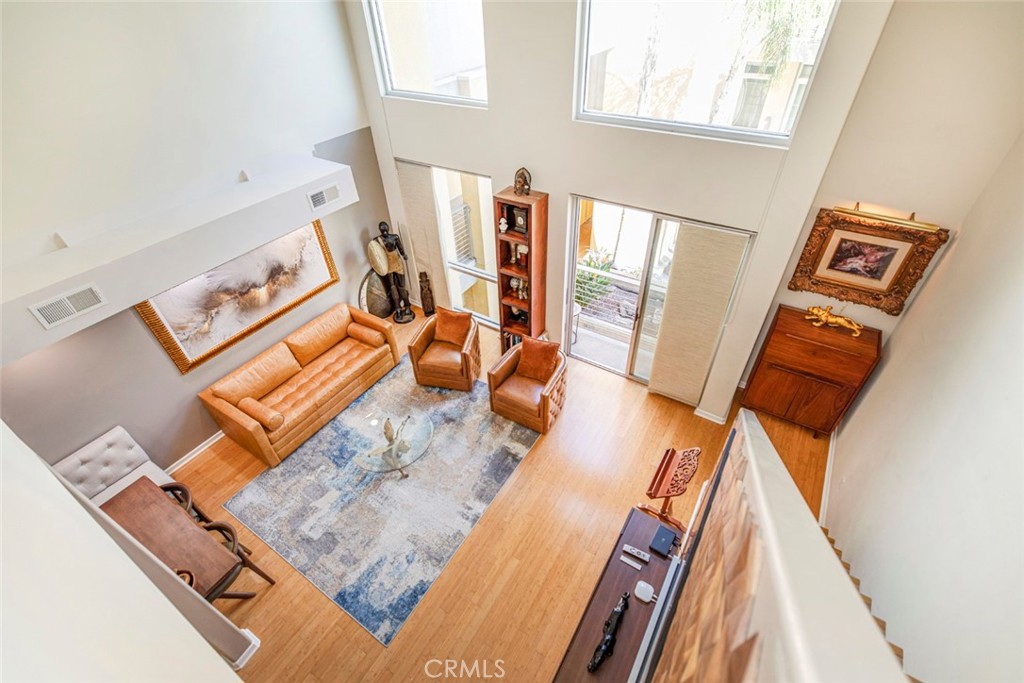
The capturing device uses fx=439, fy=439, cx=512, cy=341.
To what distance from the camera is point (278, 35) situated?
4109 millimetres

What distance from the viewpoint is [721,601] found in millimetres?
900

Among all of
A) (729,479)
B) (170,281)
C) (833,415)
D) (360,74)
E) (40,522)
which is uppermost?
(360,74)

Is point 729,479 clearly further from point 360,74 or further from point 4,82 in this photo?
point 360,74

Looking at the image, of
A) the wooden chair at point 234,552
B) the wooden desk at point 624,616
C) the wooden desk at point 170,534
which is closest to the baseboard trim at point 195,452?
the wooden desk at point 170,534

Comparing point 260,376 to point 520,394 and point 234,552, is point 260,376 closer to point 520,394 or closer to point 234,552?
point 234,552

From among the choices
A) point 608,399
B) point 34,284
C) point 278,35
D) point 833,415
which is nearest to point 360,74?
point 278,35

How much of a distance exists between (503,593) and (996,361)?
10.9 ft

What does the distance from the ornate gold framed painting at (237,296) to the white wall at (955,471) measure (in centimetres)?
491

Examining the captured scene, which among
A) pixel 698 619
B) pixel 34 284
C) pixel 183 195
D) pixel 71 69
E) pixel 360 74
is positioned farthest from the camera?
pixel 360 74

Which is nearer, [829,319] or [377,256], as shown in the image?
[829,319]
